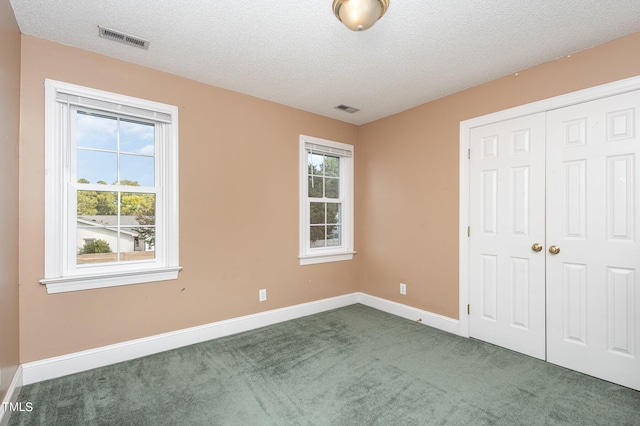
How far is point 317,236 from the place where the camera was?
13.1ft

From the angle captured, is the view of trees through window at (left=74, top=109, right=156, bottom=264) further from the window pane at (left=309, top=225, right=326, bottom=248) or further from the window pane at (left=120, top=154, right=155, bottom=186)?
the window pane at (left=309, top=225, right=326, bottom=248)

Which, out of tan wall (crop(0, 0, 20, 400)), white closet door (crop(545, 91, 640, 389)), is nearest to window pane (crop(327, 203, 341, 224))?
white closet door (crop(545, 91, 640, 389))

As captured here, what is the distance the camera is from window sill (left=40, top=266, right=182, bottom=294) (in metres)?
2.26

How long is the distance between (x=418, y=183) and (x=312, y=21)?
7.06ft

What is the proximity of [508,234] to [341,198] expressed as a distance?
6.84 feet

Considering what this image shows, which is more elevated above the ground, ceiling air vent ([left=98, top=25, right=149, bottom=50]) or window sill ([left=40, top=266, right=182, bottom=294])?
ceiling air vent ([left=98, top=25, right=149, bottom=50])

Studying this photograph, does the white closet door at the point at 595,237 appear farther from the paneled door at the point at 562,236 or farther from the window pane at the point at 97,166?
the window pane at the point at 97,166

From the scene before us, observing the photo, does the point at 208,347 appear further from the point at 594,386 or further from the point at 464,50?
the point at 464,50

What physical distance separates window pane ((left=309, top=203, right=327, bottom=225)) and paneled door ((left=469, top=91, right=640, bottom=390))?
1794 mm

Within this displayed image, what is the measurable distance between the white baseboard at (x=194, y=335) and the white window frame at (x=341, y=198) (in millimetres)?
576

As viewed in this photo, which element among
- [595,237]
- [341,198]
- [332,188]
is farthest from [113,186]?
[595,237]

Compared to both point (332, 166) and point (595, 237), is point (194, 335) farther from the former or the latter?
point (595, 237)

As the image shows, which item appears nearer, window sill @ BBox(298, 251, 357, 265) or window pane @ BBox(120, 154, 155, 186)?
window pane @ BBox(120, 154, 155, 186)

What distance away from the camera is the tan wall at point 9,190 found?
1.77 meters
